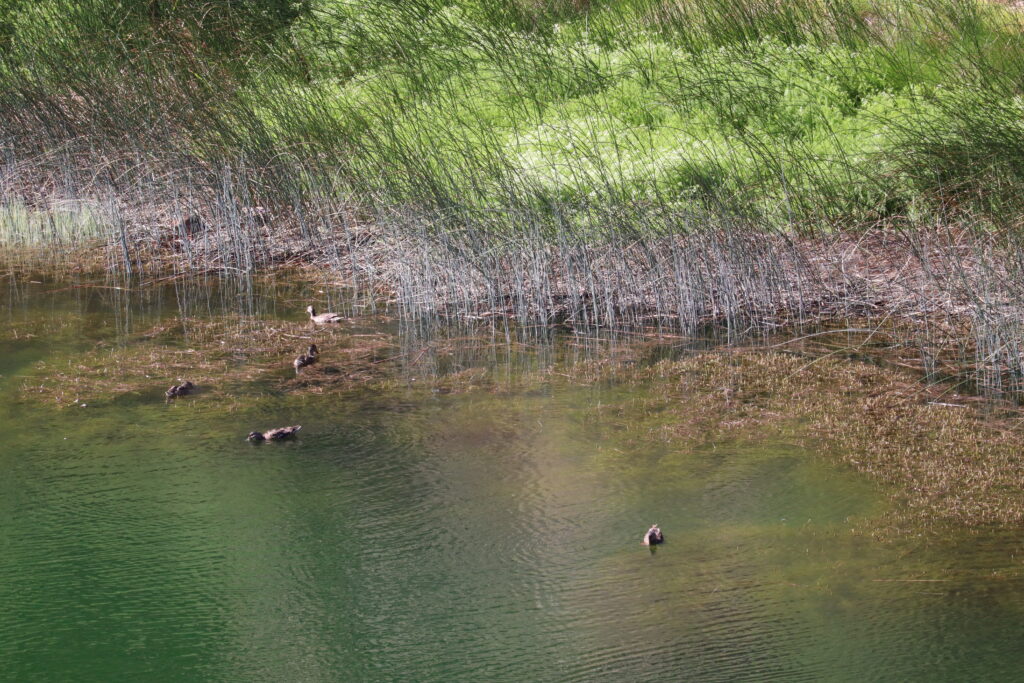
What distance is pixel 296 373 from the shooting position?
512cm

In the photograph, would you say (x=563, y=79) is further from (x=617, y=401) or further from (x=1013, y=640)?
(x=1013, y=640)

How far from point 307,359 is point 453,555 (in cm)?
199

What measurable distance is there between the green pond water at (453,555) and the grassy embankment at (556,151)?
1.18 metres

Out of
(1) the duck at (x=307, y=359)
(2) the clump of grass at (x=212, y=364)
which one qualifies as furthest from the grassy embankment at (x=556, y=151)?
(1) the duck at (x=307, y=359)

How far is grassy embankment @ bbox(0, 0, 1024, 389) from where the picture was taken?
5672 millimetres

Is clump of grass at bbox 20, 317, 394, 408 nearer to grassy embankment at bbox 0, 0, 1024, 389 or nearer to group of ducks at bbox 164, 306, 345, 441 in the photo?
group of ducks at bbox 164, 306, 345, 441

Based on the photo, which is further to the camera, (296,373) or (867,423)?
(296,373)

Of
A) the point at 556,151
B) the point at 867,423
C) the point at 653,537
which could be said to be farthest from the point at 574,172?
the point at 653,537

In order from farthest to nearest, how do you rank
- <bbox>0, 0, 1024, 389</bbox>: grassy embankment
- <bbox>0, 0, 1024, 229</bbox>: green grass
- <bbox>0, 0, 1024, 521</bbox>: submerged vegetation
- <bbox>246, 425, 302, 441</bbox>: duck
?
<bbox>0, 0, 1024, 229</bbox>: green grass
<bbox>0, 0, 1024, 389</bbox>: grassy embankment
<bbox>0, 0, 1024, 521</bbox>: submerged vegetation
<bbox>246, 425, 302, 441</bbox>: duck

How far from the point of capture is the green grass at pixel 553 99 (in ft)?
19.9

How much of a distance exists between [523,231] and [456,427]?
1.57m

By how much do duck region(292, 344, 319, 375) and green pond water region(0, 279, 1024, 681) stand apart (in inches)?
14.2

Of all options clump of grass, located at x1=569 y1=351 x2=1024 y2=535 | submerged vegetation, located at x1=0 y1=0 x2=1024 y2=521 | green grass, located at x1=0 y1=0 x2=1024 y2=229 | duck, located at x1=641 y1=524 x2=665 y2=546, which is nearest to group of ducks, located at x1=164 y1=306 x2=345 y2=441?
submerged vegetation, located at x1=0 y1=0 x2=1024 y2=521

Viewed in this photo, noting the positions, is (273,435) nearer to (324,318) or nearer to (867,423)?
(324,318)
